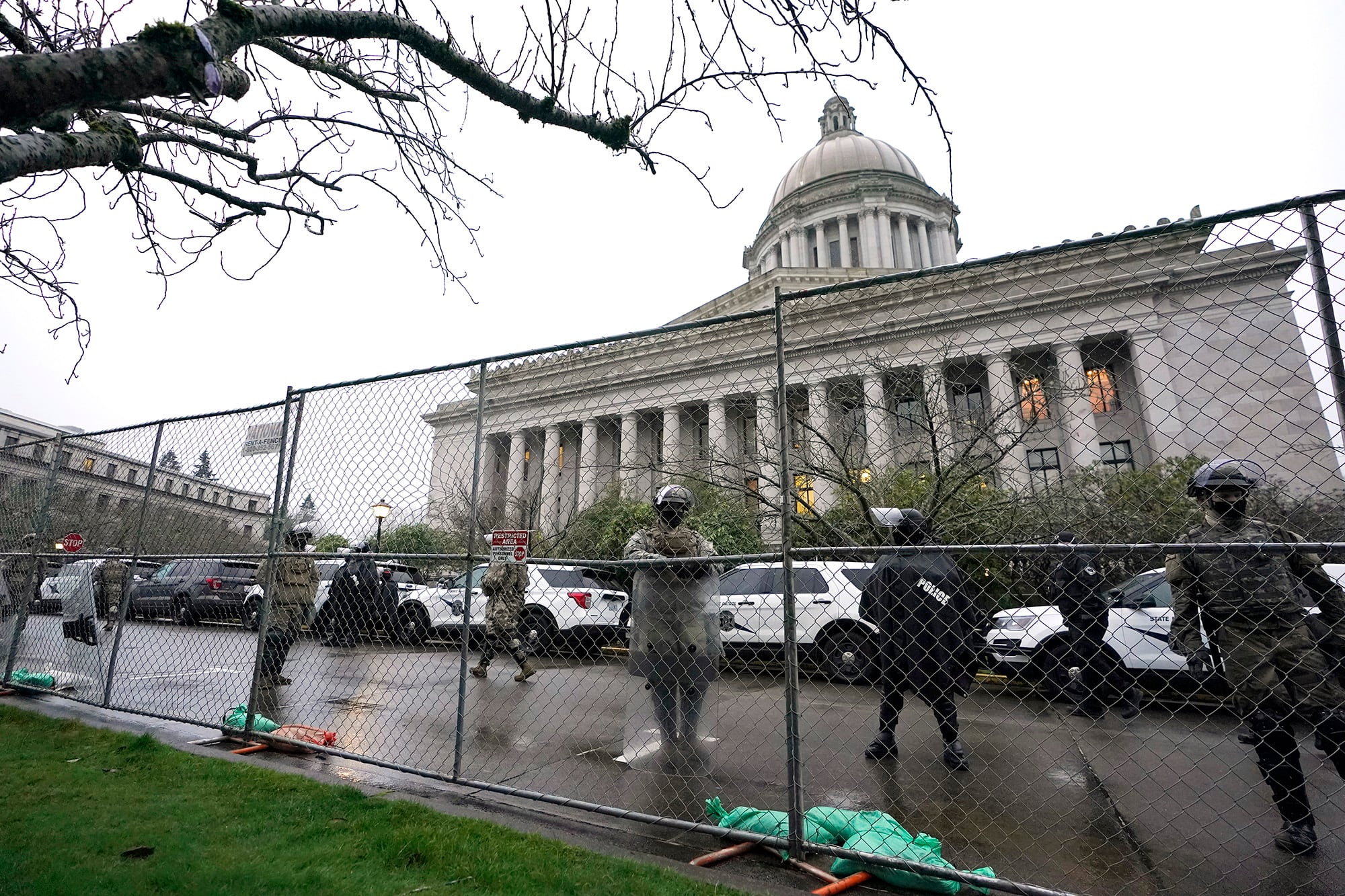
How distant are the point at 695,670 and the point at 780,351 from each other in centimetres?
217

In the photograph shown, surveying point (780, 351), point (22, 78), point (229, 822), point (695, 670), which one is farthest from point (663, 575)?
point (22, 78)

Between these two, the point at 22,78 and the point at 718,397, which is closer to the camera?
the point at 22,78

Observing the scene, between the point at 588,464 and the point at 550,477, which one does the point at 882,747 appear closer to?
the point at 588,464

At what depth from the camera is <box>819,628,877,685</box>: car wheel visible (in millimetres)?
7707

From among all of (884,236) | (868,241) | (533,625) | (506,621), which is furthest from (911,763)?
(884,236)

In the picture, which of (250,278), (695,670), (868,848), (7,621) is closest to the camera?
(868,848)

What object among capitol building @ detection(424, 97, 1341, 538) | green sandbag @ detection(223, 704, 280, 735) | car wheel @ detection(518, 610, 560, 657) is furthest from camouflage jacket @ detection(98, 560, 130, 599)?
capitol building @ detection(424, 97, 1341, 538)

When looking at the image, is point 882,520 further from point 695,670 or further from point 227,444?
point 227,444

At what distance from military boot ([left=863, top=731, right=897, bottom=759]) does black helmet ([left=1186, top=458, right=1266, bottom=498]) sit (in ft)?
9.04

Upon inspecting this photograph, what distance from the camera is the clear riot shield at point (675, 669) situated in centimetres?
418

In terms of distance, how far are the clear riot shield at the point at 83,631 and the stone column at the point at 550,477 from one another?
463cm

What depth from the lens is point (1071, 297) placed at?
353 centimetres

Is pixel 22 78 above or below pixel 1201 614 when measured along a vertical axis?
above

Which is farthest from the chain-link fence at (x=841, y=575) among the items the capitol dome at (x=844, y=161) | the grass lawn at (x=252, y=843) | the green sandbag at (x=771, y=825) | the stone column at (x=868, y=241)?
the capitol dome at (x=844, y=161)
